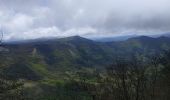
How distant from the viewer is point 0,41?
18.2 m

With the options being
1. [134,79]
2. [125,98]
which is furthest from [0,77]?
[134,79]

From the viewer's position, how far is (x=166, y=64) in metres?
111

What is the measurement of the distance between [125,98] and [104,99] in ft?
92.4

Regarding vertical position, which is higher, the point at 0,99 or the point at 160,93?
the point at 0,99

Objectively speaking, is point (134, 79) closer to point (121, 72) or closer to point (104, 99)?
point (121, 72)

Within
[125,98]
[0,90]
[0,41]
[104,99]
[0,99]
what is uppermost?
[0,41]

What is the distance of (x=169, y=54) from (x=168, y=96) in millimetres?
64525

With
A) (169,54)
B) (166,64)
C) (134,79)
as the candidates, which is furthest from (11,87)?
(169,54)

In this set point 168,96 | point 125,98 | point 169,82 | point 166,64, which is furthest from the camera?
point 166,64

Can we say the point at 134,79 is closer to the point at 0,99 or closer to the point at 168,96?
the point at 168,96

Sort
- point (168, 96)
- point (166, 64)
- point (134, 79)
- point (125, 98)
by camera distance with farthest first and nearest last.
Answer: point (166, 64), point (168, 96), point (134, 79), point (125, 98)

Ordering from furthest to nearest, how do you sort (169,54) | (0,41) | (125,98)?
(169,54) → (125,98) → (0,41)

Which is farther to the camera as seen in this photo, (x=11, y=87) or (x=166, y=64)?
(x=166, y=64)

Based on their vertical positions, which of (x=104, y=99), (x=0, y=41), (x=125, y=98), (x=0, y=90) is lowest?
(x=104, y=99)
